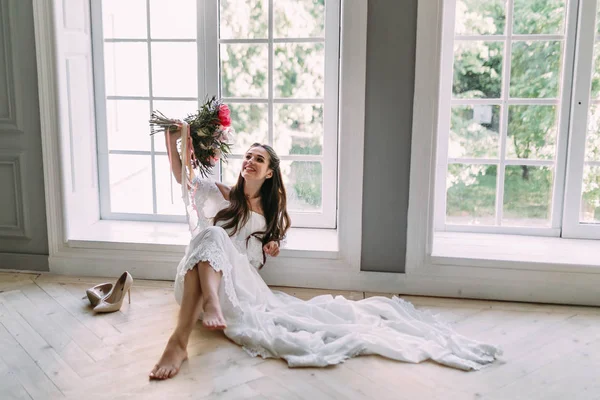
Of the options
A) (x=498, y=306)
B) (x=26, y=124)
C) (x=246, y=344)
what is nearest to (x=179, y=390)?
(x=246, y=344)

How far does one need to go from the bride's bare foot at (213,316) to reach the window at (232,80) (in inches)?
50.0

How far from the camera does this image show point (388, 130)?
3414mm

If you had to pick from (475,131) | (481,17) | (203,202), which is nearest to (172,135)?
(203,202)

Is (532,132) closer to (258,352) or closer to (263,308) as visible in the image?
(263,308)

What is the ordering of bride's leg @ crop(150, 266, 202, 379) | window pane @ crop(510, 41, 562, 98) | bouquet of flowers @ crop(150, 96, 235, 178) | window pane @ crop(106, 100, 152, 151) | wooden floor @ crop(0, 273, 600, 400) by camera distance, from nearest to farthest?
wooden floor @ crop(0, 273, 600, 400)
bride's leg @ crop(150, 266, 202, 379)
bouquet of flowers @ crop(150, 96, 235, 178)
window pane @ crop(510, 41, 562, 98)
window pane @ crop(106, 100, 152, 151)

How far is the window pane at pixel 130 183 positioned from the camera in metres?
4.03

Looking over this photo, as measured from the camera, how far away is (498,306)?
340cm

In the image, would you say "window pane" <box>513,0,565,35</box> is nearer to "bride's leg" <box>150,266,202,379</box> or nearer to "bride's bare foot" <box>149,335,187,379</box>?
"bride's leg" <box>150,266,202,379</box>

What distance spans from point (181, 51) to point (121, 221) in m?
1.11

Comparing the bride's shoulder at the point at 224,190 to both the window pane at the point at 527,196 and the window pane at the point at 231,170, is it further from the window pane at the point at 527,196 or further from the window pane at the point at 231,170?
the window pane at the point at 527,196

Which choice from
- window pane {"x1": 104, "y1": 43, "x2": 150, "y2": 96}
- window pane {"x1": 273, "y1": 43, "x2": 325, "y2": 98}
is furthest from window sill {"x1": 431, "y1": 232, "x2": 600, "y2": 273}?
window pane {"x1": 104, "y1": 43, "x2": 150, "y2": 96}

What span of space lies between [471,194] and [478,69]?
72 cm

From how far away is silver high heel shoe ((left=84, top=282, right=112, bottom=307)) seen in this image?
3316mm

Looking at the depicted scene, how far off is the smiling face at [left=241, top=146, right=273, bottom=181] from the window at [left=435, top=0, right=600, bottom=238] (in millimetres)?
1154
